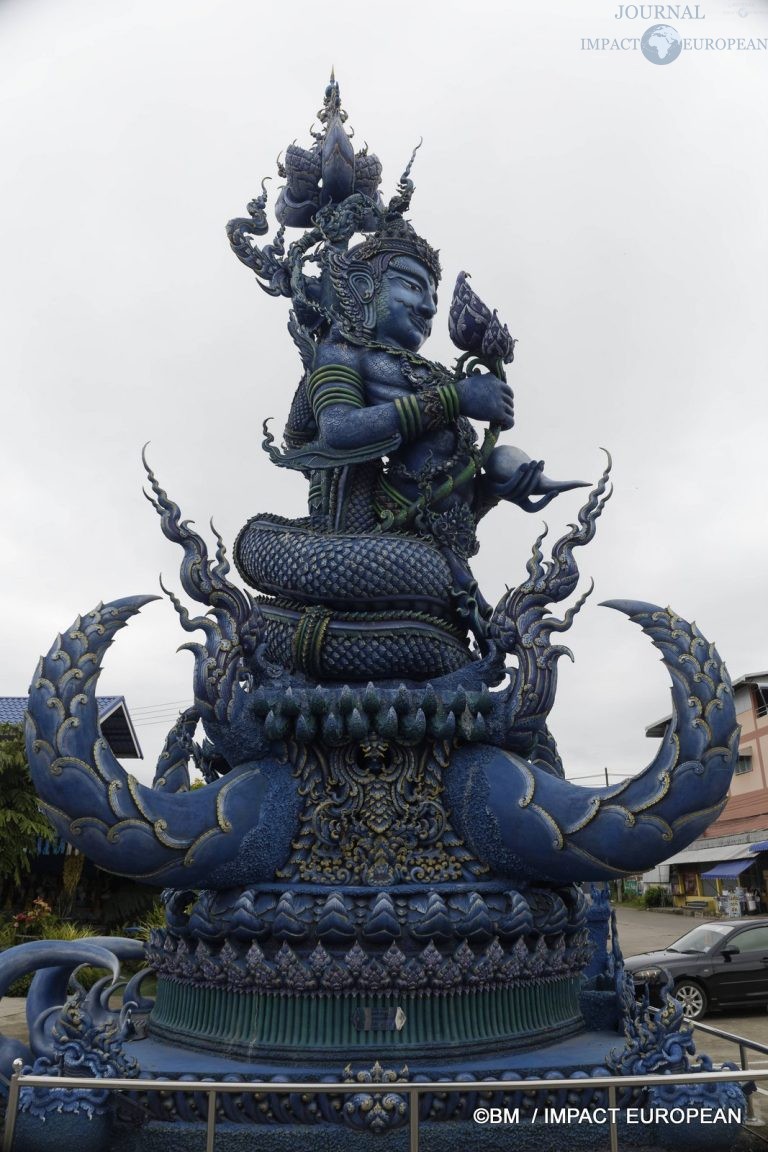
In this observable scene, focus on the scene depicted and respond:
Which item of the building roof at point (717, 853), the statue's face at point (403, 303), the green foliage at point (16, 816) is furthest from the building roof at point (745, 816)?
the statue's face at point (403, 303)

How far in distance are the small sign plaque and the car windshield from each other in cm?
892

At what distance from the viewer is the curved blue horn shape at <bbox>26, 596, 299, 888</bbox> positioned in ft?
18.7

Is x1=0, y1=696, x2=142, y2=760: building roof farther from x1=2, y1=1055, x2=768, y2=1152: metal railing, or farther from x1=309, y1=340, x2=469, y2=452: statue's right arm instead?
x1=2, y1=1055, x2=768, y2=1152: metal railing

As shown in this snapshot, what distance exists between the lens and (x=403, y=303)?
829 centimetres

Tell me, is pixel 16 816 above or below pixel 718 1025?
above

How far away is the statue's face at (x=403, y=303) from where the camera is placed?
8.26 meters

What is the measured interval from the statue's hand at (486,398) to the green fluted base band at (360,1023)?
454 centimetres

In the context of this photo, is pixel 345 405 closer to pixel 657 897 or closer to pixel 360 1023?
pixel 360 1023

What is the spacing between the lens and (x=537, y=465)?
7910 millimetres

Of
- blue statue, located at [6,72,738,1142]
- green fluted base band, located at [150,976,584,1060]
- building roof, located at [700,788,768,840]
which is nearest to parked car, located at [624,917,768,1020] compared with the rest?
blue statue, located at [6,72,738,1142]

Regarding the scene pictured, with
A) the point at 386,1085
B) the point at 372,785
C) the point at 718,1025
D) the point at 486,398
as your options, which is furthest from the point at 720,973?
the point at 386,1085

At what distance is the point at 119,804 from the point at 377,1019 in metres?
2.19

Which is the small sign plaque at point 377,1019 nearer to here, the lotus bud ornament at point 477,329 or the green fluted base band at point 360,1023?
the green fluted base band at point 360,1023

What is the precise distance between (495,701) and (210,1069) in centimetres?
308
